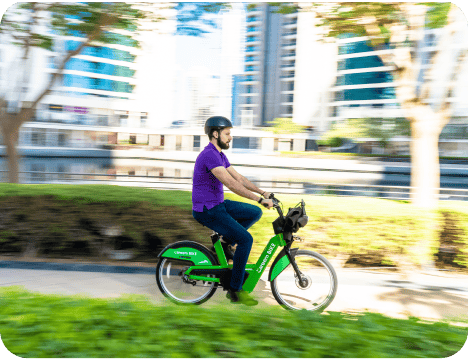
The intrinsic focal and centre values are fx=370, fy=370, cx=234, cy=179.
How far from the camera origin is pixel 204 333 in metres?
2.08

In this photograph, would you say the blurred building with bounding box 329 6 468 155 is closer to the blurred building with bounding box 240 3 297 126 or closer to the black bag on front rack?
the blurred building with bounding box 240 3 297 126

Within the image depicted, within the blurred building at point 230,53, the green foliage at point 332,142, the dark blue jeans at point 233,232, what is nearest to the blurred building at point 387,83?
the green foliage at point 332,142

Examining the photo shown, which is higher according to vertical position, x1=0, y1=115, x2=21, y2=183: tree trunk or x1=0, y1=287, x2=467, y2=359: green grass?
x1=0, y1=115, x2=21, y2=183: tree trunk

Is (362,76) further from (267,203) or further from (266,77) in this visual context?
(267,203)

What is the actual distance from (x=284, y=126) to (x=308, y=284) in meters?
2.60

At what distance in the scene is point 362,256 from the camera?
465cm

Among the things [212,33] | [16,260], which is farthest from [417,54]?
[16,260]

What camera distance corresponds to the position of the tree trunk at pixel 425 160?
502 cm

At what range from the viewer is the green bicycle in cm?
328

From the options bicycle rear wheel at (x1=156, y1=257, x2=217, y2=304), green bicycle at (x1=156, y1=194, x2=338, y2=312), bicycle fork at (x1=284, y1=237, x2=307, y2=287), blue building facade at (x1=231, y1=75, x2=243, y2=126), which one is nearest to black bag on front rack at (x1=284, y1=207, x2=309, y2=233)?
green bicycle at (x1=156, y1=194, x2=338, y2=312)

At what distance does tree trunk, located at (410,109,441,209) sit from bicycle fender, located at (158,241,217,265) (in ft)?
10.3

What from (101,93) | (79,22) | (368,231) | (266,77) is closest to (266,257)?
(368,231)

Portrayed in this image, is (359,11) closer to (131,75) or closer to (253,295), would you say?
(131,75)

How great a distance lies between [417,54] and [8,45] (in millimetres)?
5514
